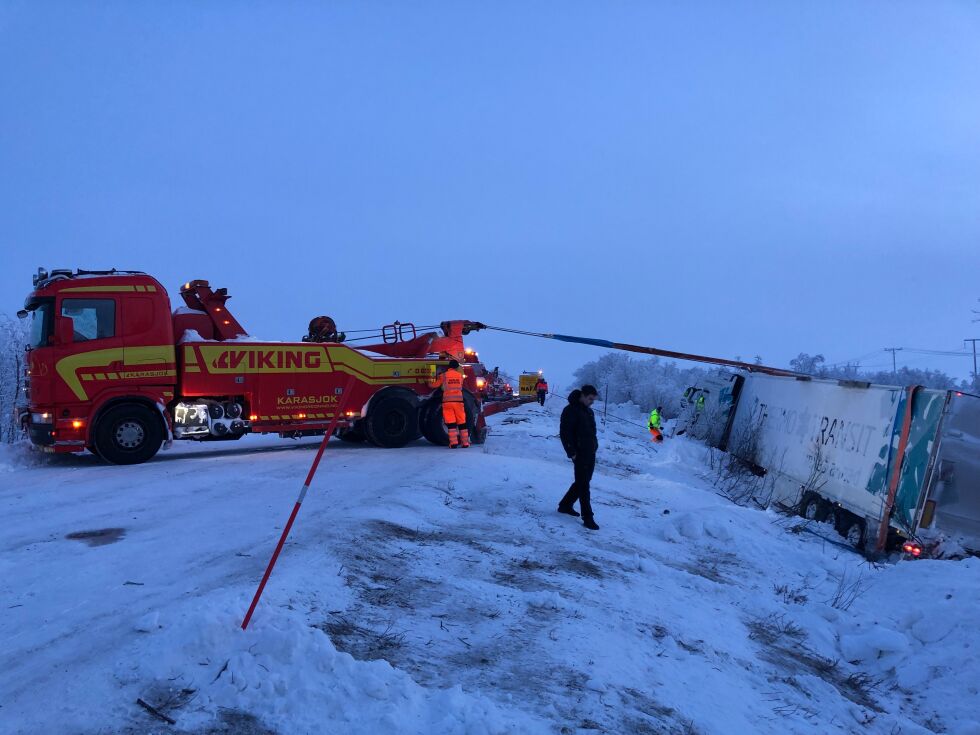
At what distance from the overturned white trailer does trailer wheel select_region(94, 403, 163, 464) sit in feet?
39.2

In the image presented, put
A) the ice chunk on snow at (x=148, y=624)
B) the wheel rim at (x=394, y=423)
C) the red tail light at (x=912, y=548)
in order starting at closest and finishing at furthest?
the ice chunk on snow at (x=148, y=624), the red tail light at (x=912, y=548), the wheel rim at (x=394, y=423)

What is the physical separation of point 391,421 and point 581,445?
6832 millimetres

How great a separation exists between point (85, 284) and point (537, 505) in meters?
8.41

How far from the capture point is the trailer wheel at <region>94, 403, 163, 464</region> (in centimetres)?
1166

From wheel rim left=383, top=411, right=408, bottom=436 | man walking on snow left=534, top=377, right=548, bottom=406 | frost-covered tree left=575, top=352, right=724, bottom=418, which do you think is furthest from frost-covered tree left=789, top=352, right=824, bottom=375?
wheel rim left=383, top=411, right=408, bottom=436

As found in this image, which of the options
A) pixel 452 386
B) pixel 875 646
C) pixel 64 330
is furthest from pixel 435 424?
pixel 875 646

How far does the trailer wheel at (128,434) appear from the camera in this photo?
38.2 ft

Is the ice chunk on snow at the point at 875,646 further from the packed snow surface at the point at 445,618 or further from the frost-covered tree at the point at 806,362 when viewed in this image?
the frost-covered tree at the point at 806,362

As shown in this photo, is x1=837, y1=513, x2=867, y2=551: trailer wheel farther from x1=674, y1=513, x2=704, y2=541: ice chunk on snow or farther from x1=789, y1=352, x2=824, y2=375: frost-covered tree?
x1=789, y1=352, x2=824, y2=375: frost-covered tree

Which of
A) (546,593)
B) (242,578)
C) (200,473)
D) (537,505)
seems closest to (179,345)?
(200,473)

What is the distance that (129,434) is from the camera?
11875 mm

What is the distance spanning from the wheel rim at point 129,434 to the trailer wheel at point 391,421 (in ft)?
14.1

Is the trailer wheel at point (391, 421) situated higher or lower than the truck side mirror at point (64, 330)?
lower

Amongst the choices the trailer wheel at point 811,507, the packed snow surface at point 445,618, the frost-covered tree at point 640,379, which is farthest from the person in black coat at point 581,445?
the frost-covered tree at point 640,379
